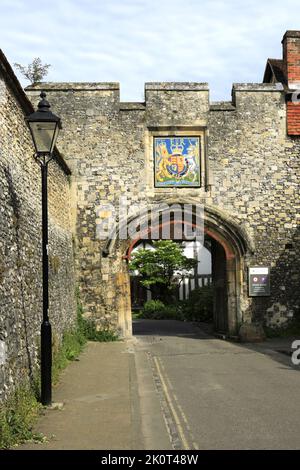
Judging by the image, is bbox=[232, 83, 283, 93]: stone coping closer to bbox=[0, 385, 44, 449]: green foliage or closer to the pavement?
the pavement

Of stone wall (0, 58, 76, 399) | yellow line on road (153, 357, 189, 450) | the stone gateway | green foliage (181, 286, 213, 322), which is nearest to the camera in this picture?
yellow line on road (153, 357, 189, 450)

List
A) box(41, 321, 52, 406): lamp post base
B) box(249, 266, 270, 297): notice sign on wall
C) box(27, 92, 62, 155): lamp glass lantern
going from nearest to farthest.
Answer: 1. box(41, 321, 52, 406): lamp post base
2. box(27, 92, 62, 155): lamp glass lantern
3. box(249, 266, 270, 297): notice sign on wall

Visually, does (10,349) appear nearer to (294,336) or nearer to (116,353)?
(116,353)

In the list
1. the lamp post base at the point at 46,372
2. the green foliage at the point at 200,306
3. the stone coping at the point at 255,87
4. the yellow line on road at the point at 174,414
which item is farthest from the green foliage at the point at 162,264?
the lamp post base at the point at 46,372

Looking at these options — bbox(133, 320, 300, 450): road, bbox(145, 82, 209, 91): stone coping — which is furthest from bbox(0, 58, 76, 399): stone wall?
bbox(145, 82, 209, 91): stone coping

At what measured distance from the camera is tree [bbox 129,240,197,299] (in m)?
36.0

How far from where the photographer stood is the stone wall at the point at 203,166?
16609 millimetres

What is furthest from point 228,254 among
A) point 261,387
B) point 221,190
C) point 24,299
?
point 24,299

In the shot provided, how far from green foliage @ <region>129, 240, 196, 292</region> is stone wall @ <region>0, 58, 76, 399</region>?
24255mm

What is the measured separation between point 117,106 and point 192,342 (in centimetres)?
737

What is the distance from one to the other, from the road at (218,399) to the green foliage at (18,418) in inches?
48.5

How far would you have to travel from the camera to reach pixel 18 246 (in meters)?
8.05

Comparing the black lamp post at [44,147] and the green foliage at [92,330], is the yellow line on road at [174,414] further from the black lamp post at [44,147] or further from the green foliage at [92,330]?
the green foliage at [92,330]

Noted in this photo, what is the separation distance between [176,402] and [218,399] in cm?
61
